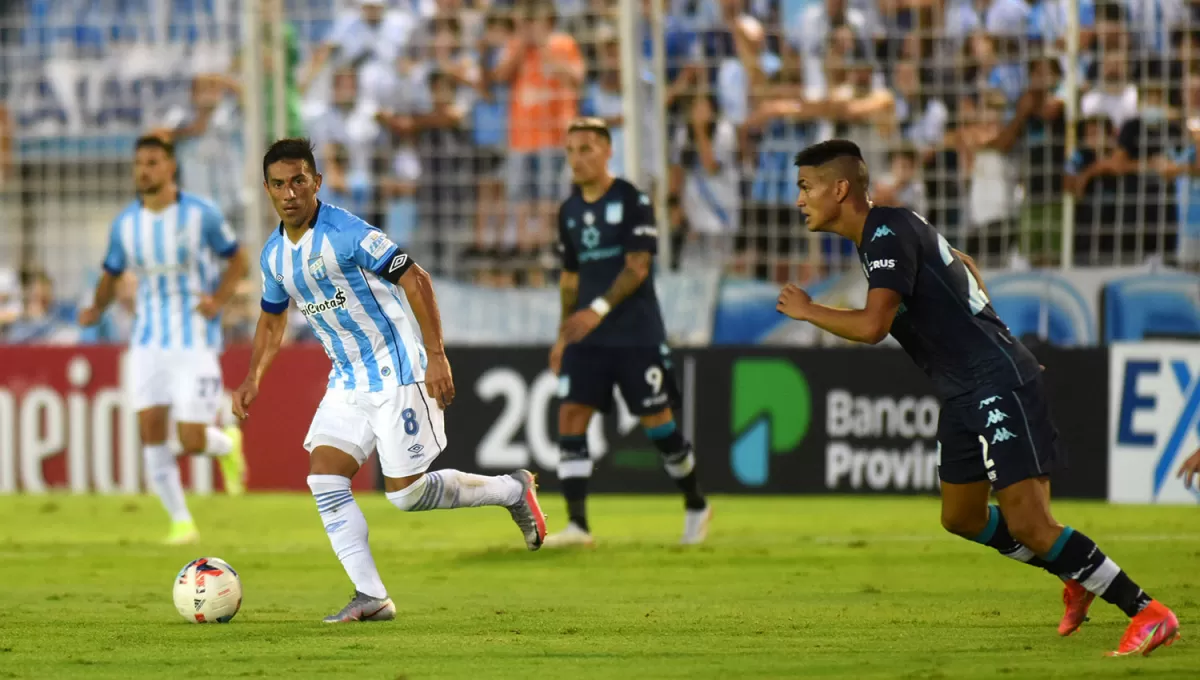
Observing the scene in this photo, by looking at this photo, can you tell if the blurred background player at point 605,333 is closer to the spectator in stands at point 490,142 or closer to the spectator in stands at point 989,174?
the spectator in stands at point 989,174

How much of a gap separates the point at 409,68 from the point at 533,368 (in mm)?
3692

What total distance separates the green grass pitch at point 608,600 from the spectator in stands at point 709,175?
112 inches

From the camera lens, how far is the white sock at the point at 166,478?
12000 mm

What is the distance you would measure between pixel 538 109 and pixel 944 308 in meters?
10.2

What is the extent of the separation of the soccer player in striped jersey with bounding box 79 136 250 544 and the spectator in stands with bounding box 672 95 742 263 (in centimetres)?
501

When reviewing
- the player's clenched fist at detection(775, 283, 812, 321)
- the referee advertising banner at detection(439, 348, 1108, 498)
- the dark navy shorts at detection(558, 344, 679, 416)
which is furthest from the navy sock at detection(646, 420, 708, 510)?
the player's clenched fist at detection(775, 283, 812, 321)

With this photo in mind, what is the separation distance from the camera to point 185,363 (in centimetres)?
1212

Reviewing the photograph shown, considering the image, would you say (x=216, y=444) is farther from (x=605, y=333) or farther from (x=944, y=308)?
(x=944, y=308)

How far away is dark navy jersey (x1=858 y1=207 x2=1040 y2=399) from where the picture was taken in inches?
262

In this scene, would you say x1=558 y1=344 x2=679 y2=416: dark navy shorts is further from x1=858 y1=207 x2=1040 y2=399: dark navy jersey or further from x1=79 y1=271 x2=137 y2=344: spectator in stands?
x1=79 y1=271 x2=137 y2=344: spectator in stands

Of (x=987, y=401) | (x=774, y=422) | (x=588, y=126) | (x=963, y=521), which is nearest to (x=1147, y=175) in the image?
(x=774, y=422)

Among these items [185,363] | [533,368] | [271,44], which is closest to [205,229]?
[185,363]

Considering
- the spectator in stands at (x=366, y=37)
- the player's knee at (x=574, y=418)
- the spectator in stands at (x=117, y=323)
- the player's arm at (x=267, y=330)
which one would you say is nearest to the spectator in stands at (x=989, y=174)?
the player's knee at (x=574, y=418)

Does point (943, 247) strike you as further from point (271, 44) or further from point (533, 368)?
point (271, 44)
